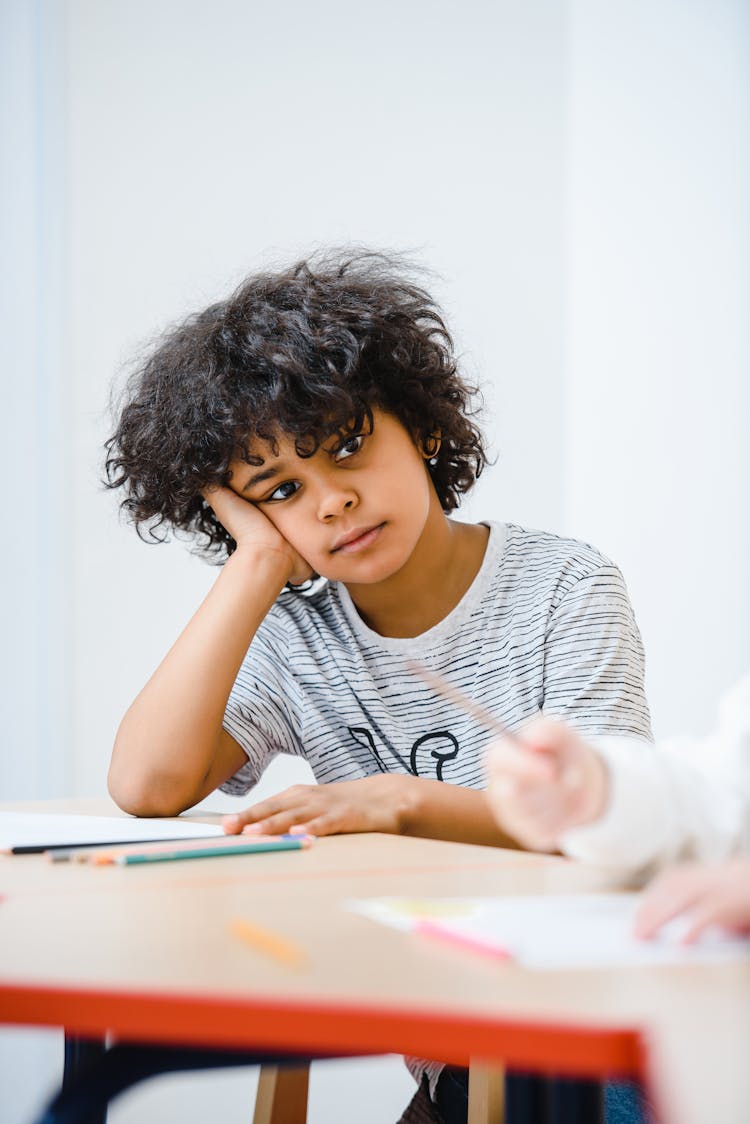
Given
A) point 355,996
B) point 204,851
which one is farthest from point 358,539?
point 355,996

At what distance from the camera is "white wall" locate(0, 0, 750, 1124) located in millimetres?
2014

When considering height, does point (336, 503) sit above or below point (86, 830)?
above

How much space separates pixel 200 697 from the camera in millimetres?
1090

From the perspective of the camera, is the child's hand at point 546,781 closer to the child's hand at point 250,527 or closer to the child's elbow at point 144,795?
the child's elbow at point 144,795

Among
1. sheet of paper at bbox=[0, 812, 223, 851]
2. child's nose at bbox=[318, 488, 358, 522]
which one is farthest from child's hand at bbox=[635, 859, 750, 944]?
child's nose at bbox=[318, 488, 358, 522]

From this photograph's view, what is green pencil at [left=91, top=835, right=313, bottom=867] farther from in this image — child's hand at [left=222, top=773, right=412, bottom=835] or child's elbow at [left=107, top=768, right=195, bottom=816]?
child's elbow at [left=107, top=768, right=195, bottom=816]

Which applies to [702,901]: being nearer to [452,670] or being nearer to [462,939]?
[462,939]

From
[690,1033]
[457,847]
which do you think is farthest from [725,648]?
[690,1033]

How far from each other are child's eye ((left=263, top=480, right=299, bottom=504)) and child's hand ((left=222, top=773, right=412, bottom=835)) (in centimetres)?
35

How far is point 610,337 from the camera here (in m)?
2.13

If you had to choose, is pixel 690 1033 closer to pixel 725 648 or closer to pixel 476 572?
pixel 476 572

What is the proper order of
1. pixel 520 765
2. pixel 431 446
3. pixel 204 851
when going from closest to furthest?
pixel 520 765 → pixel 204 851 → pixel 431 446

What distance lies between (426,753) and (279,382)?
38 centimetres

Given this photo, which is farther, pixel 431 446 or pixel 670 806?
pixel 431 446
